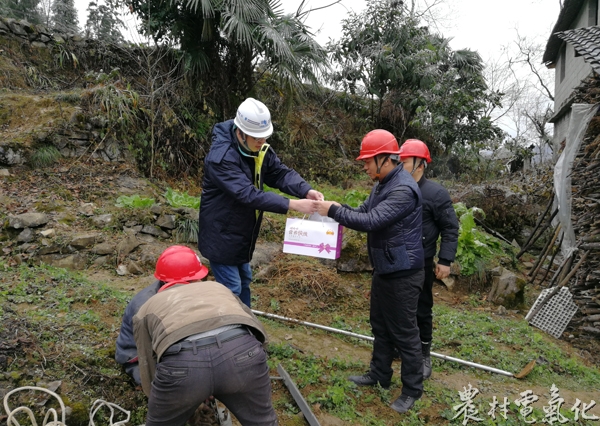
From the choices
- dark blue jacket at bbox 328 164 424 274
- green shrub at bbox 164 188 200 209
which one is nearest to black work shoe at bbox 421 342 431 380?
dark blue jacket at bbox 328 164 424 274

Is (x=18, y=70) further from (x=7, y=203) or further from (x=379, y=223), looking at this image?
(x=379, y=223)

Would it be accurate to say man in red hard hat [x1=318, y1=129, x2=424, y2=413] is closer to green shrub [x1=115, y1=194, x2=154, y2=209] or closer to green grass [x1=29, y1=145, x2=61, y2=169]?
green shrub [x1=115, y1=194, x2=154, y2=209]

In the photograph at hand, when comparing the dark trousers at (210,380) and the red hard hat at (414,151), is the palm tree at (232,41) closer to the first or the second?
the red hard hat at (414,151)

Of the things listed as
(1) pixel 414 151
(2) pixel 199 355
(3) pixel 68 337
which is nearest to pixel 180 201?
(3) pixel 68 337

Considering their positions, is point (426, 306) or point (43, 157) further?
point (43, 157)

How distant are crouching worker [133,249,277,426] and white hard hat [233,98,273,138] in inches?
47.5

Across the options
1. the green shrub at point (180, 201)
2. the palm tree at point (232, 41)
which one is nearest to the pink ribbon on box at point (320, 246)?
the green shrub at point (180, 201)

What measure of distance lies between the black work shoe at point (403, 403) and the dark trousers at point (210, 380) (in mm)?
1479

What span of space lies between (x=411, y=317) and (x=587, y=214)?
3.88m

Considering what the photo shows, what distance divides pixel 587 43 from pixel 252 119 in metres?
4.86

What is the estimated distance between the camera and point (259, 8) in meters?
8.84

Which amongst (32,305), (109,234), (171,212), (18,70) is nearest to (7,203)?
(109,234)

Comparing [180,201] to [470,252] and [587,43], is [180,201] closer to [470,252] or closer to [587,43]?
[470,252]

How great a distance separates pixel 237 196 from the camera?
9.37 ft
